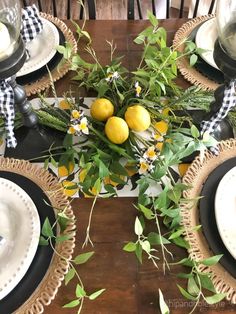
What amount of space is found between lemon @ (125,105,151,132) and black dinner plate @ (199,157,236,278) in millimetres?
172

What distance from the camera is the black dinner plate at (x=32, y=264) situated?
0.61 m

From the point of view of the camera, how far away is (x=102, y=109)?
2.56ft

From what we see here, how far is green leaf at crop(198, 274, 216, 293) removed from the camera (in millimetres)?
608

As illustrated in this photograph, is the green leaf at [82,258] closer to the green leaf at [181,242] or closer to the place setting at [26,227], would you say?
the place setting at [26,227]

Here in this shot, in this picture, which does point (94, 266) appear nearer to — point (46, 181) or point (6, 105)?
point (46, 181)

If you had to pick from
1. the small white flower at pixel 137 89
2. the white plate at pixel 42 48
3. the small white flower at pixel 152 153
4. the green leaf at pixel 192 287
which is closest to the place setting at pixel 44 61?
the white plate at pixel 42 48

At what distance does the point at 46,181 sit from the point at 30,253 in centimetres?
17

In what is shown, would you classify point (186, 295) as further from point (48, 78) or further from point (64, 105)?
point (48, 78)

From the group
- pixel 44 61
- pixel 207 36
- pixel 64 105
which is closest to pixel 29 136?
pixel 64 105

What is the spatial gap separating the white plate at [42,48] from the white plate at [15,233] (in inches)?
13.1

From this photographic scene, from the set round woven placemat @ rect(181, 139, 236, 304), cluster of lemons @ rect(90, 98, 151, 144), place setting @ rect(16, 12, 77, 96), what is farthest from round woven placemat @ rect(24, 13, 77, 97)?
round woven placemat @ rect(181, 139, 236, 304)

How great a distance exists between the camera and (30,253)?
640 millimetres

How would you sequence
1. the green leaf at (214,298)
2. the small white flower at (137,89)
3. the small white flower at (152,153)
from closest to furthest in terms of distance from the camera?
1. the green leaf at (214,298)
2. the small white flower at (152,153)
3. the small white flower at (137,89)

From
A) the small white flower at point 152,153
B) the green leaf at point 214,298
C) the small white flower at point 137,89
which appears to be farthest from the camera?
the small white flower at point 137,89
